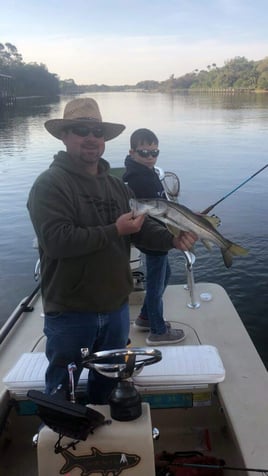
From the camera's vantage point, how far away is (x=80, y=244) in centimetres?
217

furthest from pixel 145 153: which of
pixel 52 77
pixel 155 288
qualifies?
pixel 52 77

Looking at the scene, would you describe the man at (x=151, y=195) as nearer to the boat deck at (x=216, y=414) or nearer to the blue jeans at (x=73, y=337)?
the boat deck at (x=216, y=414)

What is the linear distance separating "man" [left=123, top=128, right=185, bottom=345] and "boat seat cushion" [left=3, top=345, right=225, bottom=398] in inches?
32.6

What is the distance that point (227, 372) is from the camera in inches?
131

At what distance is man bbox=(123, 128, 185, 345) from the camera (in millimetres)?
3670

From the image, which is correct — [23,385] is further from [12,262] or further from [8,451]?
[12,262]

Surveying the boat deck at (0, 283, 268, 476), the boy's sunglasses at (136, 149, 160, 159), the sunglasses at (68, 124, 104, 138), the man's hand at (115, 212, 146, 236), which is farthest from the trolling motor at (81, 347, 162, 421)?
A: the boy's sunglasses at (136, 149, 160, 159)

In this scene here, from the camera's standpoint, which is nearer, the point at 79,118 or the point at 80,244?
the point at 80,244

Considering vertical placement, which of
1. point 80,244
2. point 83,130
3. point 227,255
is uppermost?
point 83,130

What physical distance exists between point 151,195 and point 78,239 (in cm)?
161

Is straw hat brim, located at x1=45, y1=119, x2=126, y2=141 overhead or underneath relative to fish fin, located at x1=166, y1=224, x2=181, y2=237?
overhead

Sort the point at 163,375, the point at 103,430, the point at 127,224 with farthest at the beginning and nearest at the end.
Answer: the point at 163,375 → the point at 127,224 → the point at 103,430

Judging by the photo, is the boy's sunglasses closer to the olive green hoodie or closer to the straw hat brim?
the straw hat brim

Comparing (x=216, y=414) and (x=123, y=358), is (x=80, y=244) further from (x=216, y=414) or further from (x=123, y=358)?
(x=216, y=414)
